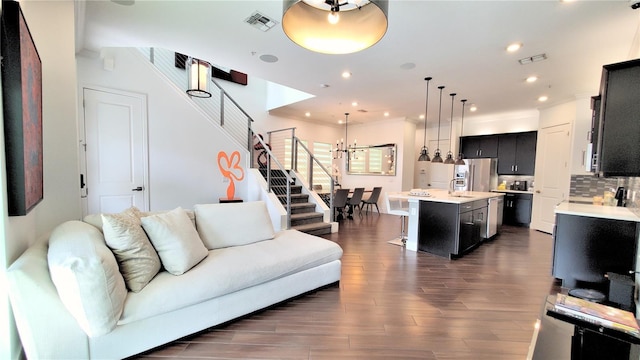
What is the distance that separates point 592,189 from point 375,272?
4768 mm

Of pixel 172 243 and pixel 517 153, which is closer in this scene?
pixel 172 243

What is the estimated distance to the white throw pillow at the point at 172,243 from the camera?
2037mm

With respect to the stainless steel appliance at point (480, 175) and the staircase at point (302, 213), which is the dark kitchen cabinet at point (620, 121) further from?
the stainless steel appliance at point (480, 175)

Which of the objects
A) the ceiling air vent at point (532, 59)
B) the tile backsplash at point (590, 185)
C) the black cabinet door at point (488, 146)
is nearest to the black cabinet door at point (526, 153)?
Result: the black cabinet door at point (488, 146)

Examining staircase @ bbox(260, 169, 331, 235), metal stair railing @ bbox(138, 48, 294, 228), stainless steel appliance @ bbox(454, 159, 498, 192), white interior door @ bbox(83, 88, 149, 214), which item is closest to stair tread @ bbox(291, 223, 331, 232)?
staircase @ bbox(260, 169, 331, 235)

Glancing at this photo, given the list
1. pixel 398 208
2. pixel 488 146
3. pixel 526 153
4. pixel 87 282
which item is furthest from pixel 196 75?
pixel 526 153

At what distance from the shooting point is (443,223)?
13.0 ft

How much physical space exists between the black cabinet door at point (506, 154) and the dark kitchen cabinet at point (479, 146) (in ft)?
0.38

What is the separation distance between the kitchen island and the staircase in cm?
150

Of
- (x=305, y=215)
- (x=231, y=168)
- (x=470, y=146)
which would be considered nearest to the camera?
(x=305, y=215)

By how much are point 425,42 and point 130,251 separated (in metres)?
3.64

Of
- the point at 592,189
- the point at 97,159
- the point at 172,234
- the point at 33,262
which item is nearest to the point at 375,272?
the point at 172,234

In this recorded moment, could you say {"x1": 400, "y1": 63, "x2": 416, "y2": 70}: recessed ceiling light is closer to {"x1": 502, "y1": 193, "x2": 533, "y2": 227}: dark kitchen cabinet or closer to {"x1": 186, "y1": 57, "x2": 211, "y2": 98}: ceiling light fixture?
{"x1": 186, "y1": 57, "x2": 211, "y2": 98}: ceiling light fixture

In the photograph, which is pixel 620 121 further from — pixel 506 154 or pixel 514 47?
pixel 506 154
